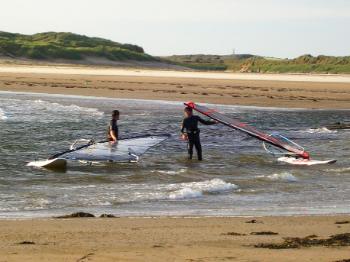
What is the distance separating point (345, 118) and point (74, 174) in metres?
16.3

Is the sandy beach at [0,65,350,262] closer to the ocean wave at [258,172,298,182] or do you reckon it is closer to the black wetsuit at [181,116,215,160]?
the ocean wave at [258,172,298,182]

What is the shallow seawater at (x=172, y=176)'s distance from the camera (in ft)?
37.4

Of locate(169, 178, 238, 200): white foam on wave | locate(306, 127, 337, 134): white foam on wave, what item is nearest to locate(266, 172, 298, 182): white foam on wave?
locate(169, 178, 238, 200): white foam on wave

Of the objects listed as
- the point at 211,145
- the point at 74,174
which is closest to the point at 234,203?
the point at 74,174

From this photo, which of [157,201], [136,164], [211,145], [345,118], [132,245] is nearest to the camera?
[132,245]

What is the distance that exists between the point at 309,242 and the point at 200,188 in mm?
4956

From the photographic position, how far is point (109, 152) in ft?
53.4

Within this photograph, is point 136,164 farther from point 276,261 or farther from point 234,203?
point 276,261

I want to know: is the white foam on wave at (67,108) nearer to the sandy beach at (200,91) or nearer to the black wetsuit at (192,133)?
the sandy beach at (200,91)

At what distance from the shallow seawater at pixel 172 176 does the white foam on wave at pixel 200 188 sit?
0.7 inches

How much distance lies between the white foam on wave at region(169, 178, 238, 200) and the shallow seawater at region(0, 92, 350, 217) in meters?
0.02

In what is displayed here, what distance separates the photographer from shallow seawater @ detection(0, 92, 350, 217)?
11.4m

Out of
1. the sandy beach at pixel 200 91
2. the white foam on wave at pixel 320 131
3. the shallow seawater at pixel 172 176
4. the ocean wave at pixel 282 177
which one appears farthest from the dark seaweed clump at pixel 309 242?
the sandy beach at pixel 200 91

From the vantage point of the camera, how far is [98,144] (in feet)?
54.1
